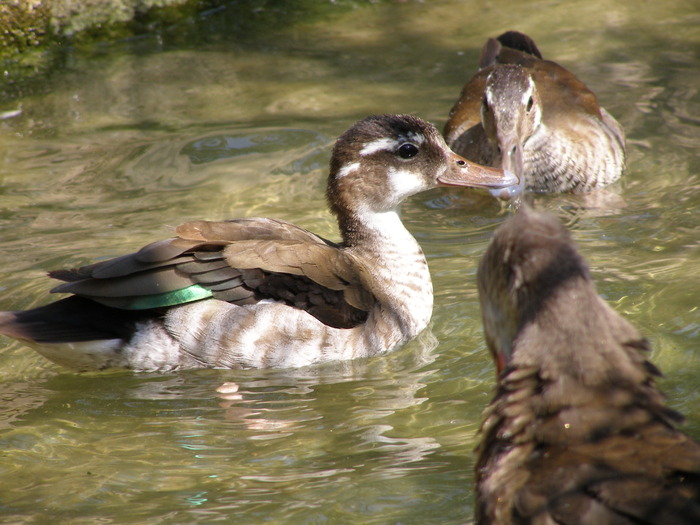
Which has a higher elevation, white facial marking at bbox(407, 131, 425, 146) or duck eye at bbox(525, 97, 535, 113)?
white facial marking at bbox(407, 131, 425, 146)

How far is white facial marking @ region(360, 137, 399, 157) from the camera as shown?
6.50m

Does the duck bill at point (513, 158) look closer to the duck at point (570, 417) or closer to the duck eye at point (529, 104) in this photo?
the duck eye at point (529, 104)

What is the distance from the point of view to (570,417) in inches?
123

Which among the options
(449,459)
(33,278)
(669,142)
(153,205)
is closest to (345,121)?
(153,205)

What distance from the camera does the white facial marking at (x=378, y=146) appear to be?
6.50 metres

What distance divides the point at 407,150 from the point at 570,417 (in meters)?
3.68

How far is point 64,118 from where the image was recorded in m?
9.34

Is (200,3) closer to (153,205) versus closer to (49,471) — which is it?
(153,205)

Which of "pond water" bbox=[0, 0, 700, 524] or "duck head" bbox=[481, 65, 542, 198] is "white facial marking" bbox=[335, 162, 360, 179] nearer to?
"pond water" bbox=[0, 0, 700, 524]

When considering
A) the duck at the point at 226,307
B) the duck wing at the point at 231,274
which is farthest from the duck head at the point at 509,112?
the duck wing at the point at 231,274

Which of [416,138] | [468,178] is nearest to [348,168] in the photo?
[416,138]

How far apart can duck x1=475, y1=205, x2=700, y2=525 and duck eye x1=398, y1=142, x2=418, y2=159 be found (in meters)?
3.07

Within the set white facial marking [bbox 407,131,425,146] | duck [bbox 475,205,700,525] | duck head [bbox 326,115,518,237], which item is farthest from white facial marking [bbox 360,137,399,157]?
duck [bbox 475,205,700,525]

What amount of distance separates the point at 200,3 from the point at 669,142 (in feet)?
19.6
